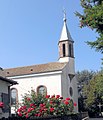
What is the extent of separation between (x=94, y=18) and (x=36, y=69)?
4994 centimetres

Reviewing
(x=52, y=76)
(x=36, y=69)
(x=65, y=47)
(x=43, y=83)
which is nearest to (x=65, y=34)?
(x=65, y=47)

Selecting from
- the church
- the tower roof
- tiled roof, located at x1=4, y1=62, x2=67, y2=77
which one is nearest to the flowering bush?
the church

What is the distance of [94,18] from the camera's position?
34.3 ft

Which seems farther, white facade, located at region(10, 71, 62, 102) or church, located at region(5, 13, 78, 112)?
church, located at region(5, 13, 78, 112)

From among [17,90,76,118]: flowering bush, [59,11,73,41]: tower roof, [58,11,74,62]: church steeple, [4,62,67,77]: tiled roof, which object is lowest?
[17,90,76,118]: flowering bush

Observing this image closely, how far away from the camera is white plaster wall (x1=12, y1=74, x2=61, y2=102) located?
2256 inches

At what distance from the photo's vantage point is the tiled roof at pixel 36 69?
5847cm

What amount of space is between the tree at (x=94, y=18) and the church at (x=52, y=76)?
45444 millimetres

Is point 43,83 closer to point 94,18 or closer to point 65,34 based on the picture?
point 65,34

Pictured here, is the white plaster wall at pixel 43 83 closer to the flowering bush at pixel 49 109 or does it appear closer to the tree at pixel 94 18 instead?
the flowering bush at pixel 49 109

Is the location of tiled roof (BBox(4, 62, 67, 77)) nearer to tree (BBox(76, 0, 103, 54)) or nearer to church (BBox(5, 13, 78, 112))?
church (BBox(5, 13, 78, 112))

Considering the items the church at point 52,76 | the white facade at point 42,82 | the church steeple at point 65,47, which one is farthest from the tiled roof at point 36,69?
the church steeple at point 65,47

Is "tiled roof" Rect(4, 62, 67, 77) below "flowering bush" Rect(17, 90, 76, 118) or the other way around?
the other way around

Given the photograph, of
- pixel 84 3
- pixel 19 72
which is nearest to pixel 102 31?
pixel 84 3
